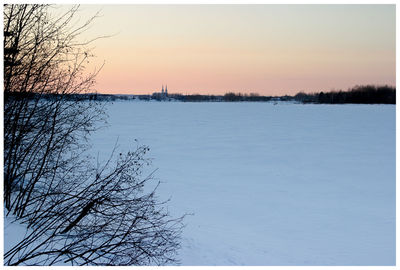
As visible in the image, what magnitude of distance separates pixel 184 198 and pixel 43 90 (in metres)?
5.50

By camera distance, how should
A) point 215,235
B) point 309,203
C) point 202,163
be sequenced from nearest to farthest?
point 215,235
point 309,203
point 202,163

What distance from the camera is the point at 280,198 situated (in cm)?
1037

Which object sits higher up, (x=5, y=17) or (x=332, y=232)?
(x=5, y=17)

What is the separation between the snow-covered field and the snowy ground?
18 millimetres

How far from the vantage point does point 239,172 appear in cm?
1348

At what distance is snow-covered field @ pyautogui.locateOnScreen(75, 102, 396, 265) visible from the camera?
23.4 ft

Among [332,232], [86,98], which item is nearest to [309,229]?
[332,232]

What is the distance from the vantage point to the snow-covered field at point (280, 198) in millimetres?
7137

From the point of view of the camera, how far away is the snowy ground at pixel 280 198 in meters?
7.14

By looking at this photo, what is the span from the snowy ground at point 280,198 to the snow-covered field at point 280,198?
0.06ft

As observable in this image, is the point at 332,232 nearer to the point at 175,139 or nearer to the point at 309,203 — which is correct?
the point at 309,203

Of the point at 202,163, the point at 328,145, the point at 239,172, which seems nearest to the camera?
the point at 239,172

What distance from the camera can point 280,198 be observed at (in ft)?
34.0

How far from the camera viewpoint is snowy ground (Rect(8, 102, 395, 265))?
714cm
